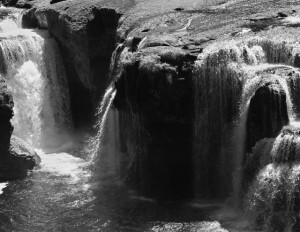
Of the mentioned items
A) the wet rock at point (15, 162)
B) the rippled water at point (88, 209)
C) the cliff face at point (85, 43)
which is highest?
the cliff face at point (85, 43)

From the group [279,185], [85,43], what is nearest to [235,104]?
[279,185]

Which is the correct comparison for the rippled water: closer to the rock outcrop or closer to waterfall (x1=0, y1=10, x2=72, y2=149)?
the rock outcrop

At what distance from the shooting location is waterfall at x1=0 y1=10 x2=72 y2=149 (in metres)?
29.7

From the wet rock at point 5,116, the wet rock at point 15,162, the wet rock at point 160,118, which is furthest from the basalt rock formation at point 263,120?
the wet rock at point 5,116

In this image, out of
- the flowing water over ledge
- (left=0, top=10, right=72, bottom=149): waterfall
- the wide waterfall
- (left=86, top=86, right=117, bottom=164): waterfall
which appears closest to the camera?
the wide waterfall

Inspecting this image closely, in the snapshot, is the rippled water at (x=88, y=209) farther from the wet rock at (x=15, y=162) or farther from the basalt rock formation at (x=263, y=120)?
the basalt rock formation at (x=263, y=120)

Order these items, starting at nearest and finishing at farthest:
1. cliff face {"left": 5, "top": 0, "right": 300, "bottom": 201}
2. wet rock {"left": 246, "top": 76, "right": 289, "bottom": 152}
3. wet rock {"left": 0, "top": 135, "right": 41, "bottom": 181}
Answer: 1. wet rock {"left": 246, "top": 76, "right": 289, "bottom": 152}
2. cliff face {"left": 5, "top": 0, "right": 300, "bottom": 201}
3. wet rock {"left": 0, "top": 135, "right": 41, "bottom": 181}

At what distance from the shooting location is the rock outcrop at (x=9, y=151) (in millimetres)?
25234

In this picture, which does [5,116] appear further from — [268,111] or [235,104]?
[268,111]

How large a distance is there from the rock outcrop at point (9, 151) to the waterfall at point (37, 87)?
3.41 metres

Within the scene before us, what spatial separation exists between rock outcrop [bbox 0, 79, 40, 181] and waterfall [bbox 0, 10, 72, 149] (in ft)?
11.2

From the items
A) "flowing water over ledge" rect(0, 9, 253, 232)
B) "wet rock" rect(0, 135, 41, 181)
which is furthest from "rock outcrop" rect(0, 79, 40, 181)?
"flowing water over ledge" rect(0, 9, 253, 232)

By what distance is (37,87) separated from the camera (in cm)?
3055

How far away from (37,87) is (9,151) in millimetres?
5663
